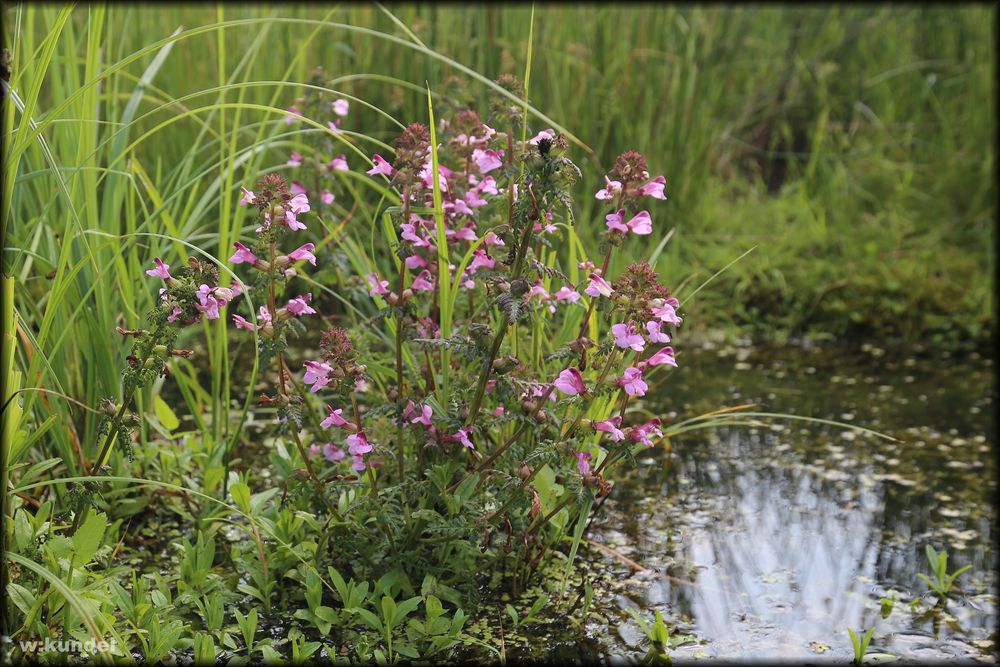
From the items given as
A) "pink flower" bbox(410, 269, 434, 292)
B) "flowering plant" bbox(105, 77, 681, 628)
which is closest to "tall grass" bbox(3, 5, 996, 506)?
"pink flower" bbox(410, 269, 434, 292)

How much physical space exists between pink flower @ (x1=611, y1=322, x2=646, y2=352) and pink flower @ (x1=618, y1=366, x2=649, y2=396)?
7cm

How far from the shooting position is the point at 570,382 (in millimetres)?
1833

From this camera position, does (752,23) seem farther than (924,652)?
Result: Yes

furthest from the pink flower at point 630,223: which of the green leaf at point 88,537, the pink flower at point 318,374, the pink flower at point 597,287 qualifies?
the green leaf at point 88,537

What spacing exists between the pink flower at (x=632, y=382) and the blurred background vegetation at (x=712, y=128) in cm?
192

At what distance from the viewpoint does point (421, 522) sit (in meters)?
1.98

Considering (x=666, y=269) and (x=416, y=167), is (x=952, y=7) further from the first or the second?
(x=416, y=167)

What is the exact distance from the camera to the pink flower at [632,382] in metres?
1.81

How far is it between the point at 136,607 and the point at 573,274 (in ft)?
4.00

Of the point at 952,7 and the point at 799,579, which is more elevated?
the point at 952,7

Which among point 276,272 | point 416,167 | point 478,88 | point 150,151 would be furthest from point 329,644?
point 478,88

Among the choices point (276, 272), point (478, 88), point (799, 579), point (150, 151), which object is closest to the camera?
point (276, 272)

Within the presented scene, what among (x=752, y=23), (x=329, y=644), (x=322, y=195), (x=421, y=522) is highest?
(x=752, y=23)

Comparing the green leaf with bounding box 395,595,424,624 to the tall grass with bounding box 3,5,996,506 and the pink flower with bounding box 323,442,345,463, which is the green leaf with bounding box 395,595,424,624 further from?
the tall grass with bounding box 3,5,996,506
